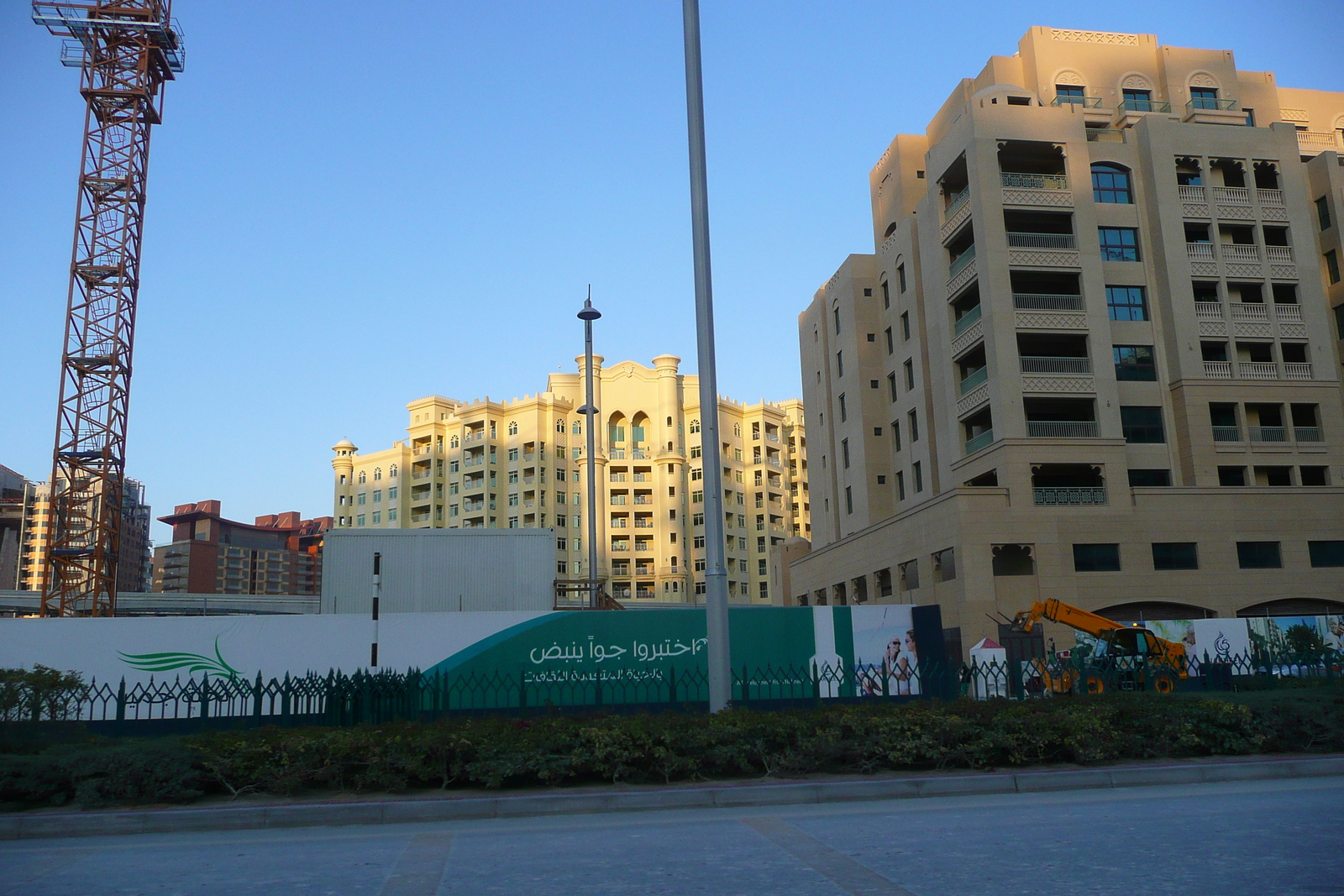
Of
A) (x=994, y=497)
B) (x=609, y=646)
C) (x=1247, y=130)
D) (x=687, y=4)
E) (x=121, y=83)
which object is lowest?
(x=609, y=646)

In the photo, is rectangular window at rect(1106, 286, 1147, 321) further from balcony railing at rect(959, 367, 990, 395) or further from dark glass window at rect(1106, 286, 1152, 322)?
balcony railing at rect(959, 367, 990, 395)

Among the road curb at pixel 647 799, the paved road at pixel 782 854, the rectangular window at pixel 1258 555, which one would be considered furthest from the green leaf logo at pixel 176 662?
the rectangular window at pixel 1258 555

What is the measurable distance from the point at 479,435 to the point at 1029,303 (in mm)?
81556

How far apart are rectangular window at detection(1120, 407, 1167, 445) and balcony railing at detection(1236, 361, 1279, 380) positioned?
4.51 m

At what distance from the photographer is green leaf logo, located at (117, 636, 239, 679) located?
2550 cm

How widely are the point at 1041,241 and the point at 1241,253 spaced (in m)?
10.1

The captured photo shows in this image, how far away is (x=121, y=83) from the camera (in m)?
61.4

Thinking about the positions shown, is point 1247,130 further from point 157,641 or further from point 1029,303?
point 157,641

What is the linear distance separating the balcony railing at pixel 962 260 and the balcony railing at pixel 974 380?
5.03m

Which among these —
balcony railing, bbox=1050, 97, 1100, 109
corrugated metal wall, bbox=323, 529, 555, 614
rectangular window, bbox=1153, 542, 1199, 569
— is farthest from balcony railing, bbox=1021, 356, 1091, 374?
corrugated metal wall, bbox=323, 529, 555, 614

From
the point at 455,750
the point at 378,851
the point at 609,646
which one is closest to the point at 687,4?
the point at 455,750

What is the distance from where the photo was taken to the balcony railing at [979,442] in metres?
48.1

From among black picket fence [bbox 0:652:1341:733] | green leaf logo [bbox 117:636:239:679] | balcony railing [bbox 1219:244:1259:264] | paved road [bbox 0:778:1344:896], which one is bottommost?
paved road [bbox 0:778:1344:896]

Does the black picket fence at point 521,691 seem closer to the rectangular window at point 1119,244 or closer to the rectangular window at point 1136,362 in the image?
the rectangular window at point 1136,362
